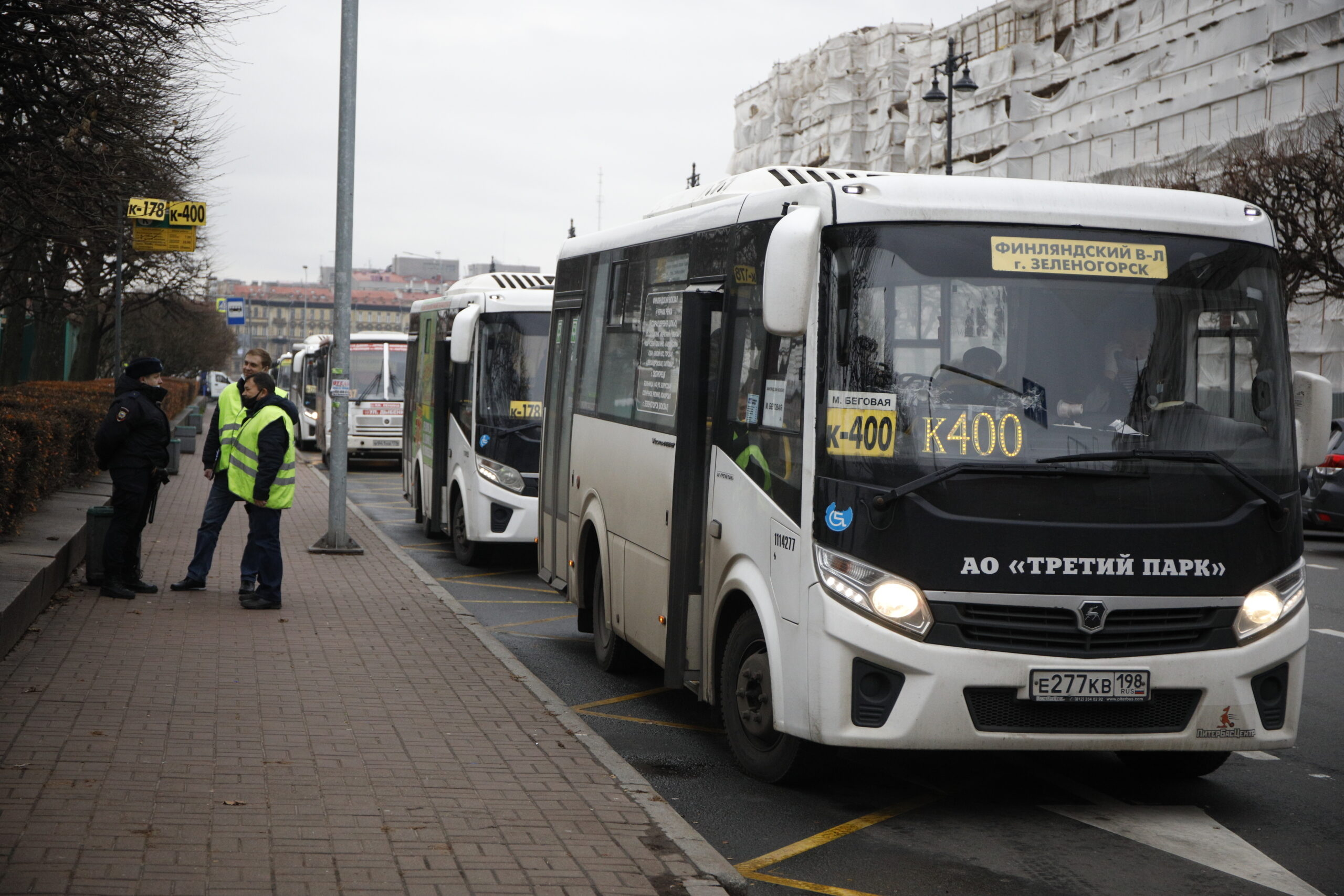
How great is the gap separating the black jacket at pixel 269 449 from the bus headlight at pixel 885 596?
5999mm

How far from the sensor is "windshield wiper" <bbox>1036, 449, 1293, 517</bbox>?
5801 mm

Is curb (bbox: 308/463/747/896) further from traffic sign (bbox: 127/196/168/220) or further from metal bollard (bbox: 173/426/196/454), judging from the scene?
metal bollard (bbox: 173/426/196/454)

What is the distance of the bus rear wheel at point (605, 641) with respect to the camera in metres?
9.23

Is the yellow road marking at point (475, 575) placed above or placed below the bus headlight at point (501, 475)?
below

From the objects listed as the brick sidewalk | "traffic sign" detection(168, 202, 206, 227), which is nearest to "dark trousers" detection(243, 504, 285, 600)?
the brick sidewalk

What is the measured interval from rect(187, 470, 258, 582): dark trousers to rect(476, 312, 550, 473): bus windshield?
9.98 feet

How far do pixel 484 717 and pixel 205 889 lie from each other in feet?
9.62

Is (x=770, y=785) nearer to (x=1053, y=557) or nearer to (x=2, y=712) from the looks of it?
(x=1053, y=557)

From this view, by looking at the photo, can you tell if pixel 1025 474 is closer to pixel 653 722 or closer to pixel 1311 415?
pixel 1311 415

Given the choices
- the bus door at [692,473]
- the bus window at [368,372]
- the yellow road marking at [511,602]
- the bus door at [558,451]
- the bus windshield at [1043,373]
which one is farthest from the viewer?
the bus window at [368,372]

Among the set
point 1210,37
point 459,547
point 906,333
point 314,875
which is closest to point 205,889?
point 314,875

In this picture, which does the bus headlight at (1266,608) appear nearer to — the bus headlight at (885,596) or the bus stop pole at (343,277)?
the bus headlight at (885,596)

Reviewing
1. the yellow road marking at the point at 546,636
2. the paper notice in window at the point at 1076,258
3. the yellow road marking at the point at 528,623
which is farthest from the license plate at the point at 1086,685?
the yellow road marking at the point at 528,623

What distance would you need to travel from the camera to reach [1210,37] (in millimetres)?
41281
